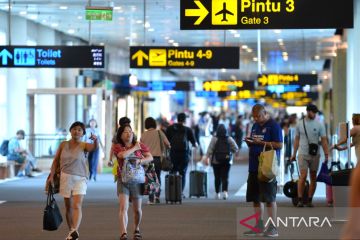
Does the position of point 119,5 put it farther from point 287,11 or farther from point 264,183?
point 264,183

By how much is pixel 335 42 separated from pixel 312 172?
23.7 metres

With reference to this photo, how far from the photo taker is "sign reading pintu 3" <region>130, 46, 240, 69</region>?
79.0 feet

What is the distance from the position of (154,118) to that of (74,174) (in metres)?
14.9

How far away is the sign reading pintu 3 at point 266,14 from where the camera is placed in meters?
15.6

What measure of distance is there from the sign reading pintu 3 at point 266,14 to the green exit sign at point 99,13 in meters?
6.21

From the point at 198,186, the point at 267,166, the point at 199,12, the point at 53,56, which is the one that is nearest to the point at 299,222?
the point at 267,166

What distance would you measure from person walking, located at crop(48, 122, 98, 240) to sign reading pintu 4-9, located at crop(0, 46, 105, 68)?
10.9 m

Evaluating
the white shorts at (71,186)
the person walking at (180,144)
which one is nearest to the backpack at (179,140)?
the person walking at (180,144)

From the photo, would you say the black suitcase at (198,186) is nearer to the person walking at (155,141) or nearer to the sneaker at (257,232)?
the person walking at (155,141)

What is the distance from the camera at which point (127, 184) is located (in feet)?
40.7

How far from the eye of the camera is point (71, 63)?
920 inches

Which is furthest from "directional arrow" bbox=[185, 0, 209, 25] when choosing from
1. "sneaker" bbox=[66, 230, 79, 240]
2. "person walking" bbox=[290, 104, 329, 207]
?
"sneaker" bbox=[66, 230, 79, 240]

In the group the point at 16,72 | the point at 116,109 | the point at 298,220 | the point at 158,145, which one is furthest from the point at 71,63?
the point at 116,109

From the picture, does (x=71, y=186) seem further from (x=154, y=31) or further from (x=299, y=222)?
(x=154, y=31)
